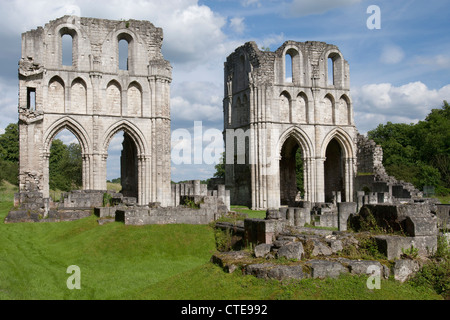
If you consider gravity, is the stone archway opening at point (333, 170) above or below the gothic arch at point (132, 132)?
below

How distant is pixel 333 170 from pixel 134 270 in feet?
85.1

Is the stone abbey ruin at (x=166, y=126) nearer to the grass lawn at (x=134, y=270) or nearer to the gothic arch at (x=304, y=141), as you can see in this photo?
the gothic arch at (x=304, y=141)

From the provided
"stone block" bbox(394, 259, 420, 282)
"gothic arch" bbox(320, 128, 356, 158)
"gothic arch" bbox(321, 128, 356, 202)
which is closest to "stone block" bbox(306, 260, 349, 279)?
"stone block" bbox(394, 259, 420, 282)

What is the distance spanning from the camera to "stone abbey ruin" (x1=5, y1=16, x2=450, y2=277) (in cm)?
2311

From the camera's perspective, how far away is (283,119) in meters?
31.6

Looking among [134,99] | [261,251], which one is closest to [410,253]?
[261,251]

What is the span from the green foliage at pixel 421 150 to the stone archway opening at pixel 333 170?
504 inches

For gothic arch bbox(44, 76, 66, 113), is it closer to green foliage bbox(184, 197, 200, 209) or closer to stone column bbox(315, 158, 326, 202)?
green foliage bbox(184, 197, 200, 209)

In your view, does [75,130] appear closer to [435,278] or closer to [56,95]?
[56,95]

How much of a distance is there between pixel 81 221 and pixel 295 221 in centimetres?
805

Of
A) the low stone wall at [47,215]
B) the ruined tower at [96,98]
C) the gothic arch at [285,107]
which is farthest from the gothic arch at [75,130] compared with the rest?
Result: the gothic arch at [285,107]

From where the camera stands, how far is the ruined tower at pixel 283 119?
30381 millimetres

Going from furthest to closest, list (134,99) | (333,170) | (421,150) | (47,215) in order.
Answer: (421,150) < (333,170) < (134,99) < (47,215)

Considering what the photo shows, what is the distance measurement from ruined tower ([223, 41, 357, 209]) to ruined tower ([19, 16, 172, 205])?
577cm
